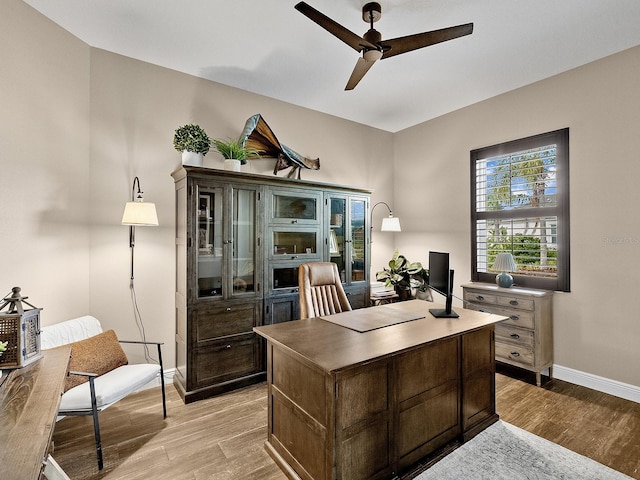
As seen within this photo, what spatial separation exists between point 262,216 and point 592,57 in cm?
340

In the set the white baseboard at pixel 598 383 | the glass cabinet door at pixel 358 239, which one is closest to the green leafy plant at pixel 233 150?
the glass cabinet door at pixel 358 239

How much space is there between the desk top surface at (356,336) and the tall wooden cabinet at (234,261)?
0.98 m

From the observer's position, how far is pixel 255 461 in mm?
2041

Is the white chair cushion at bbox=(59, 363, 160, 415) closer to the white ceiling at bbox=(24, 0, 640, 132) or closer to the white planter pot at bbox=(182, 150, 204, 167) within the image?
the white planter pot at bbox=(182, 150, 204, 167)

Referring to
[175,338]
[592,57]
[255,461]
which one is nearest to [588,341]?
[592,57]

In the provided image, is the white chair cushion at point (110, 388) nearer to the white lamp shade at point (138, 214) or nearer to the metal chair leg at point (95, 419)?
the metal chair leg at point (95, 419)

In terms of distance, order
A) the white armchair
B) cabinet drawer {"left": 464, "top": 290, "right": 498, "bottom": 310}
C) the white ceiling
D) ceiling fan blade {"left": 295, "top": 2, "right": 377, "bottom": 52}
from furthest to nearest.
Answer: cabinet drawer {"left": 464, "top": 290, "right": 498, "bottom": 310} < the white ceiling < the white armchair < ceiling fan blade {"left": 295, "top": 2, "right": 377, "bottom": 52}

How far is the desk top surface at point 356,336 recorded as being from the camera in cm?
166

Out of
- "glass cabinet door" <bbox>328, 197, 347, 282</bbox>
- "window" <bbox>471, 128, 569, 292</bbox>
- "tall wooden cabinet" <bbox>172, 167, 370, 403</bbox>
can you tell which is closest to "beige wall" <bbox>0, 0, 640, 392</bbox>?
"window" <bbox>471, 128, 569, 292</bbox>

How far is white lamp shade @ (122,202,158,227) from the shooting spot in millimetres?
2590

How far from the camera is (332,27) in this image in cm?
198

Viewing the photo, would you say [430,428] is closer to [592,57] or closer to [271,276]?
[271,276]

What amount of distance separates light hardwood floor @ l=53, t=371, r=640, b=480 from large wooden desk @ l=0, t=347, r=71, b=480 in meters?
0.79

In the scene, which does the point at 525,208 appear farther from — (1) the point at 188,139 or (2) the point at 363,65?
(1) the point at 188,139
